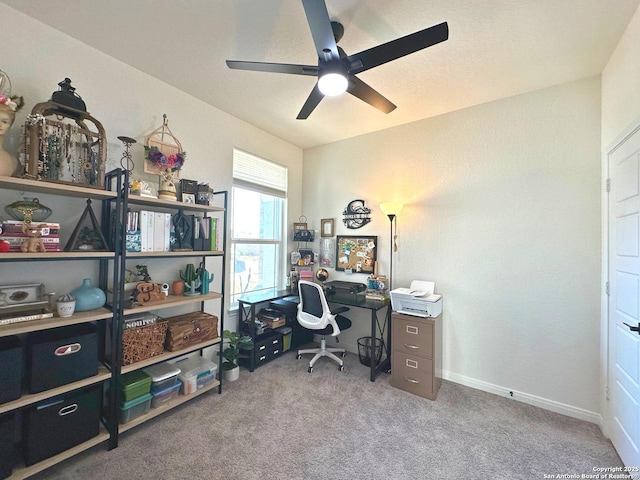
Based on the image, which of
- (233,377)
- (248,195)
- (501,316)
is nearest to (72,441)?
(233,377)

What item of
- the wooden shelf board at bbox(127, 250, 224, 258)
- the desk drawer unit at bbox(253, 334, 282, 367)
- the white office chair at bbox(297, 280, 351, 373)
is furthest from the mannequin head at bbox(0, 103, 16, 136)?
the desk drawer unit at bbox(253, 334, 282, 367)

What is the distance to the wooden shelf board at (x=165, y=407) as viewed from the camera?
6.12 ft

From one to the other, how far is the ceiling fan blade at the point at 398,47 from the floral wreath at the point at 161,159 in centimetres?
153

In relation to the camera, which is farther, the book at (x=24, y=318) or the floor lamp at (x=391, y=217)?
the floor lamp at (x=391, y=217)

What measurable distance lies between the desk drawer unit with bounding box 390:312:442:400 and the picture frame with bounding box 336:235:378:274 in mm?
817

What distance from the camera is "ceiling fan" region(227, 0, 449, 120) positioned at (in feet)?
4.25

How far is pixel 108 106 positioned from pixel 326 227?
2.49 meters

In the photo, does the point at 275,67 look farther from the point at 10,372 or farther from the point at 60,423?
the point at 60,423

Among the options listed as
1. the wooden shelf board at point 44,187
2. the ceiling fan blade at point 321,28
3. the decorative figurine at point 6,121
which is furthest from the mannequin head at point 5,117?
the ceiling fan blade at point 321,28

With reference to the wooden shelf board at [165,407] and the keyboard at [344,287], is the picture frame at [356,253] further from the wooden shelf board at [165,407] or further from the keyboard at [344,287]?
the wooden shelf board at [165,407]

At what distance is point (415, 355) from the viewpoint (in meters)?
2.53

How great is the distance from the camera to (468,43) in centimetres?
185

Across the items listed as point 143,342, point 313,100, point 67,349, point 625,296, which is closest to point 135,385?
point 143,342

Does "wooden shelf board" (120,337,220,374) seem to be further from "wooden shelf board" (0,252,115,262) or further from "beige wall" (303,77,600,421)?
"beige wall" (303,77,600,421)
